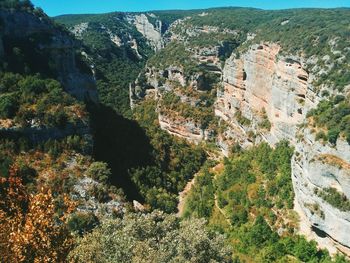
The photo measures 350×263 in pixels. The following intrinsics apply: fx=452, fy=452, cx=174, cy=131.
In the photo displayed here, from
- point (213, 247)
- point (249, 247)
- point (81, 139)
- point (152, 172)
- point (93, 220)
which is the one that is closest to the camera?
point (213, 247)

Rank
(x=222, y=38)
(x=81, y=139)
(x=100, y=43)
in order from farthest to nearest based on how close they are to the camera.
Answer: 1. (x=100, y=43)
2. (x=222, y=38)
3. (x=81, y=139)

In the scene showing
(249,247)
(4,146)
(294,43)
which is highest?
(294,43)

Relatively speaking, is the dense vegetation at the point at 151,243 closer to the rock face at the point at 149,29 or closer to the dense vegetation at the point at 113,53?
the dense vegetation at the point at 113,53

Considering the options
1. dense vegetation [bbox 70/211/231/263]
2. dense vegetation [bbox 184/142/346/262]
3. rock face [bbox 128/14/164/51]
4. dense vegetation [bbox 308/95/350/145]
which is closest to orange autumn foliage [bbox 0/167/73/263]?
dense vegetation [bbox 70/211/231/263]

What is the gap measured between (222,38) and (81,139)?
6622 centimetres

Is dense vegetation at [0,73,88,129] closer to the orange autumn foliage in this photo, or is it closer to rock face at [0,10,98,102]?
rock face at [0,10,98,102]

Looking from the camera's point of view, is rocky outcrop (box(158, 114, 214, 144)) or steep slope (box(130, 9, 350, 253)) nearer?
steep slope (box(130, 9, 350, 253))

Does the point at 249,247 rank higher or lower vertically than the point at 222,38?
lower

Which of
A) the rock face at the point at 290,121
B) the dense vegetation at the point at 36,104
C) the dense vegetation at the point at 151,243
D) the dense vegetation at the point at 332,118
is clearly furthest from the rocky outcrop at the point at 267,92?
the dense vegetation at the point at 151,243

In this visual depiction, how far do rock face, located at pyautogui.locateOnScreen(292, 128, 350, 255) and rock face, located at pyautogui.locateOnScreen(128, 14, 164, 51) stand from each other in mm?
120390

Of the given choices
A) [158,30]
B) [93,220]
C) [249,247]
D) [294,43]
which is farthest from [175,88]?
[158,30]

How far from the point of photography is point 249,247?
149 feet

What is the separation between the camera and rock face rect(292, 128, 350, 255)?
123ft

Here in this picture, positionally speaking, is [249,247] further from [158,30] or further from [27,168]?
[158,30]
